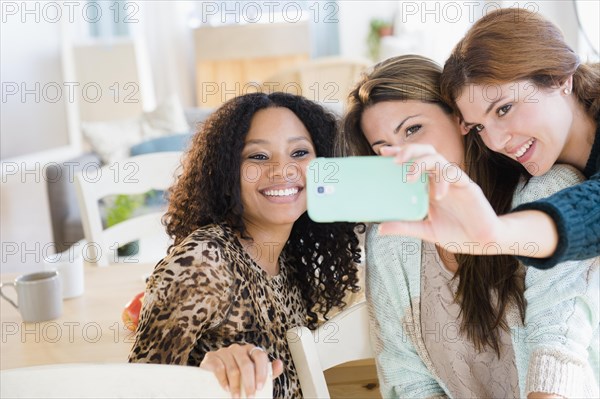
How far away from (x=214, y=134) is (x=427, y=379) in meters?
0.52

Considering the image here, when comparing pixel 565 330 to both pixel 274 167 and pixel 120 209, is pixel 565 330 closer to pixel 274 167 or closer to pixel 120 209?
pixel 274 167

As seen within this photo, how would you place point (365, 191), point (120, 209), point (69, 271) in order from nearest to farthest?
point (365, 191)
point (69, 271)
point (120, 209)

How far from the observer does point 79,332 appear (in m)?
1.28

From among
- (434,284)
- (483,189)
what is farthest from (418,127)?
(434,284)

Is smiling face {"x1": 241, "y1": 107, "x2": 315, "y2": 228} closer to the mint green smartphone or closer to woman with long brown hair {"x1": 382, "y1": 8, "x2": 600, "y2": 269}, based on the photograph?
woman with long brown hair {"x1": 382, "y1": 8, "x2": 600, "y2": 269}

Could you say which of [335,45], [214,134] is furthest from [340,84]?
[214,134]

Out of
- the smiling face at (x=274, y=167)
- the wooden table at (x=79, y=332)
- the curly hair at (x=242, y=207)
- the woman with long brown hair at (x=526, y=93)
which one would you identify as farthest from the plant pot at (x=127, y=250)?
the woman with long brown hair at (x=526, y=93)

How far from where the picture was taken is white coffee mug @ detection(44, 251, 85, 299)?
144 cm

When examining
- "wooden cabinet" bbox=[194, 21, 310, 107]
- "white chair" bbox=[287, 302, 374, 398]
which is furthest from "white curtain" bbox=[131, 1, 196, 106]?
"white chair" bbox=[287, 302, 374, 398]

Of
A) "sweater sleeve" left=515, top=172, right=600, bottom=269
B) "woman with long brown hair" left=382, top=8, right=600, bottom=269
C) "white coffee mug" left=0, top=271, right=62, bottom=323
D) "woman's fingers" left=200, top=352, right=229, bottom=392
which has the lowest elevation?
"white coffee mug" left=0, top=271, right=62, bottom=323

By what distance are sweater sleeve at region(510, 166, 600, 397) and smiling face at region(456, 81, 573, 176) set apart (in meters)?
0.04

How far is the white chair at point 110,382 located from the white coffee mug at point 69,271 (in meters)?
0.81

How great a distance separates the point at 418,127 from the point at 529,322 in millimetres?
337

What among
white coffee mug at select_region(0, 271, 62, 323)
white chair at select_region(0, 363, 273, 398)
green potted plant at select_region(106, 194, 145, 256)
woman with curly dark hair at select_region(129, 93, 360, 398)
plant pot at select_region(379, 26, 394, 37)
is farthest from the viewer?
plant pot at select_region(379, 26, 394, 37)
